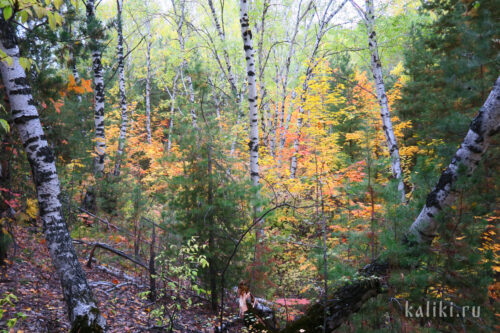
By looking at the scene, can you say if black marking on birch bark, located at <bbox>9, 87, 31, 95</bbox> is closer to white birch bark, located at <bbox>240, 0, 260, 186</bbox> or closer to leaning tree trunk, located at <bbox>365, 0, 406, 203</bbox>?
white birch bark, located at <bbox>240, 0, 260, 186</bbox>

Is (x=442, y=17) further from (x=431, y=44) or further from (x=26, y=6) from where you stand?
(x=26, y=6)

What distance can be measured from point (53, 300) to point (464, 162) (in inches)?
236

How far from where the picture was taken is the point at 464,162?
3469mm

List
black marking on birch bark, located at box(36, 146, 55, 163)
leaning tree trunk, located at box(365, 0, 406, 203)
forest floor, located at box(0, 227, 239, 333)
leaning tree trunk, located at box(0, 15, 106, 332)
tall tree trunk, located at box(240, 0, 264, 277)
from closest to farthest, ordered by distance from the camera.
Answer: leaning tree trunk, located at box(0, 15, 106, 332) → black marking on birch bark, located at box(36, 146, 55, 163) → forest floor, located at box(0, 227, 239, 333) → tall tree trunk, located at box(240, 0, 264, 277) → leaning tree trunk, located at box(365, 0, 406, 203)

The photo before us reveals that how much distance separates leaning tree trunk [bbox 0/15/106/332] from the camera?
10.8ft

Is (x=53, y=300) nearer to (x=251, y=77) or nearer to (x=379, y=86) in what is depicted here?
(x=251, y=77)

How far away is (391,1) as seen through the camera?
886 centimetres

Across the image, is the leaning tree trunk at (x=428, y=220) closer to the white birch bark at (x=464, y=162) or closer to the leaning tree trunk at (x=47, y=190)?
the white birch bark at (x=464, y=162)

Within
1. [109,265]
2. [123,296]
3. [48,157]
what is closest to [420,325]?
[123,296]

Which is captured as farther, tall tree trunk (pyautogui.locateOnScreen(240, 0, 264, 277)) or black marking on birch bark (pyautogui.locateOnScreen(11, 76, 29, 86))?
tall tree trunk (pyautogui.locateOnScreen(240, 0, 264, 277))

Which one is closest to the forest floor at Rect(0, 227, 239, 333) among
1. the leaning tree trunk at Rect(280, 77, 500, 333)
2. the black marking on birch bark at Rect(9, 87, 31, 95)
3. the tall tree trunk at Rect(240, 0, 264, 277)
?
the leaning tree trunk at Rect(280, 77, 500, 333)

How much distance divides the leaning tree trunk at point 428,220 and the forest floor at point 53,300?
1912mm

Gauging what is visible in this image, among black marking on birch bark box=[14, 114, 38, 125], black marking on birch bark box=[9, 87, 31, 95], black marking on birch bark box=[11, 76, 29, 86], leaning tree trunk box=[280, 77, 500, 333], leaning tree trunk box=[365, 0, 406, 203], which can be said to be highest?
leaning tree trunk box=[365, 0, 406, 203]

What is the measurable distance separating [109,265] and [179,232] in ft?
9.16
